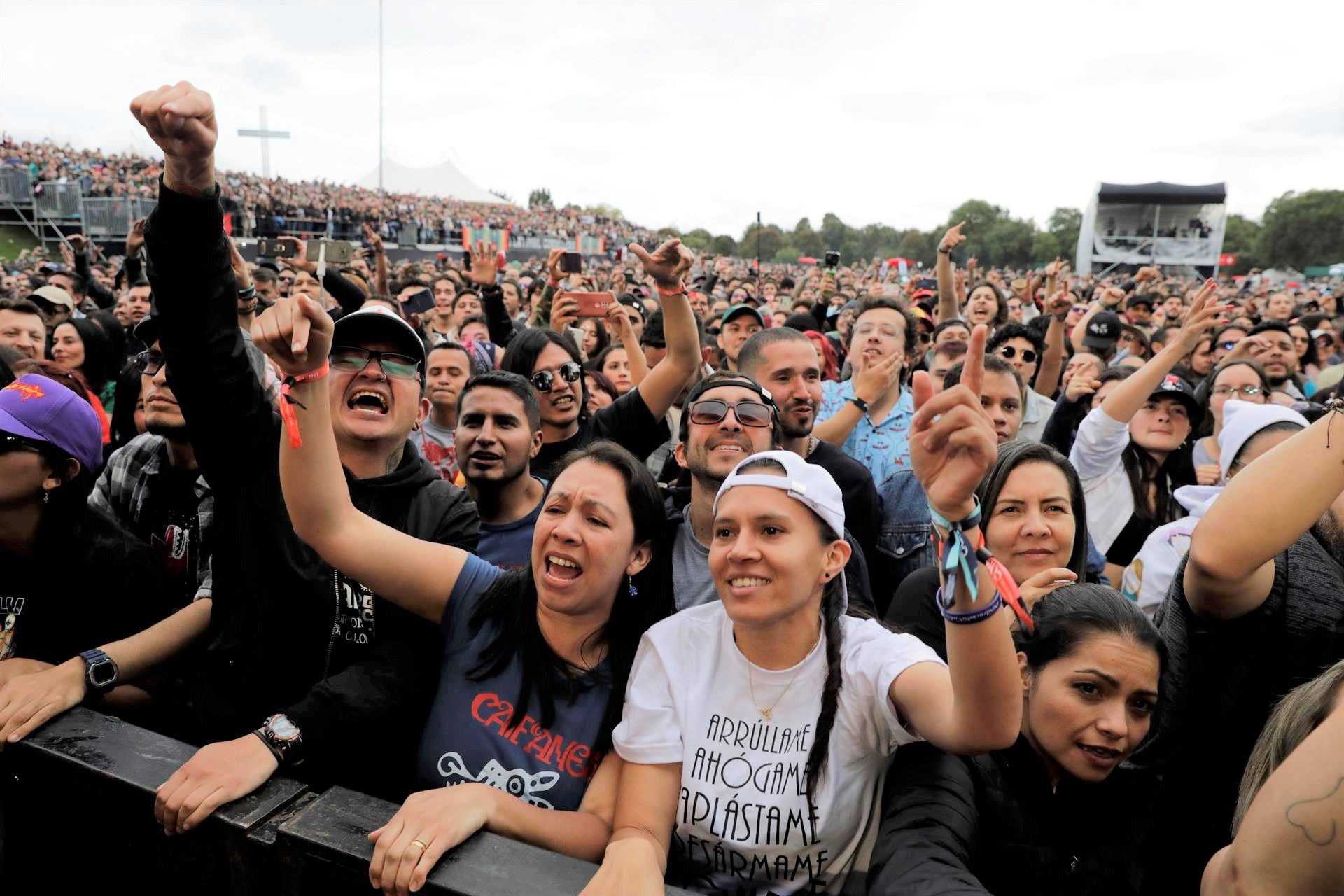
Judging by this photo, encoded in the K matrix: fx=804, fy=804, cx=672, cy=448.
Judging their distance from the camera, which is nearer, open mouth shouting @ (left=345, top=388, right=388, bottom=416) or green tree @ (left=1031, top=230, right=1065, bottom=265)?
open mouth shouting @ (left=345, top=388, right=388, bottom=416)

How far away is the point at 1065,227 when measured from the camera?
88938 mm

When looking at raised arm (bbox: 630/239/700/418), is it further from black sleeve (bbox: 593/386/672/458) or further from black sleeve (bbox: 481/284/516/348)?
black sleeve (bbox: 481/284/516/348)

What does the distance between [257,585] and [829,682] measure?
1.50 meters

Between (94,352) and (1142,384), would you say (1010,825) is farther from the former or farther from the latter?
(94,352)

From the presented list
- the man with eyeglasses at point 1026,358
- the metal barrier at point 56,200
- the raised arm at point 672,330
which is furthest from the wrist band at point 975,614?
the metal barrier at point 56,200

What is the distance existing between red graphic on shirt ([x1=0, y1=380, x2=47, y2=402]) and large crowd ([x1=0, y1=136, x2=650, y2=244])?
1922 cm

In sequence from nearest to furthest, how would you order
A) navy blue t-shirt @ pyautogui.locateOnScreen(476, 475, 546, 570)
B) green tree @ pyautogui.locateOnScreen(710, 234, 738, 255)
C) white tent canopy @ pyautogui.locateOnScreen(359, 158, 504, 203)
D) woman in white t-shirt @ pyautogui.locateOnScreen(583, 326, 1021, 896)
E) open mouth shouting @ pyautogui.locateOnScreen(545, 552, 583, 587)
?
woman in white t-shirt @ pyautogui.locateOnScreen(583, 326, 1021, 896), open mouth shouting @ pyautogui.locateOnScreen(545, 552, 583, 587), navy blue t-shirt @ pyautogui.locateOnScreen(476, 475, 546, 570), white tent canopy @ pyautogui.locateOnScreen(359, 158, 504, 203), green tree @ pyautogui.locateOnScreen(710, 234, 738, 255)

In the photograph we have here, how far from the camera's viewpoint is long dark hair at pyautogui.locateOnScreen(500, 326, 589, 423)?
13.7 feet

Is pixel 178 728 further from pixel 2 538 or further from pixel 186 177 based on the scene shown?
pixel 186 177

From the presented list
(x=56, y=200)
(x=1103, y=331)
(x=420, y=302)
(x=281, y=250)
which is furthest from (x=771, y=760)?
(x=56, y=200)

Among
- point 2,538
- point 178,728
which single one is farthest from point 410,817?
point 2,538

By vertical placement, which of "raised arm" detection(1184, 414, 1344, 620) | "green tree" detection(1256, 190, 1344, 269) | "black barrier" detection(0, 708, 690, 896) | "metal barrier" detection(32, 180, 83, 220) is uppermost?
"green tree" detection(1256, 190, 1344, 269)

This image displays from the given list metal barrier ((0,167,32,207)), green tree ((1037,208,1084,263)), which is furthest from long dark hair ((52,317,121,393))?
green tree ((1037,208,1084,263))

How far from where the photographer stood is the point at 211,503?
2.84 metres
